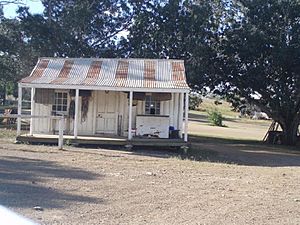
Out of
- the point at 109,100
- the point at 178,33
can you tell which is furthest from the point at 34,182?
the point at 178,33

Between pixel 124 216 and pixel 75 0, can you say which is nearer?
pixel 124 216

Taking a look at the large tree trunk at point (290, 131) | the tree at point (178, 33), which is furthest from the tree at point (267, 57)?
the tree at point (178, 33)

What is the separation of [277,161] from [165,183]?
10774mm

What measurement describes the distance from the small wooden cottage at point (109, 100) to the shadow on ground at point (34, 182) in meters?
7.18

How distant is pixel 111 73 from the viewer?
72.1 ft

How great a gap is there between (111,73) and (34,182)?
12.2 meters

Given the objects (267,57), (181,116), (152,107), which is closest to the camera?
(181,116)

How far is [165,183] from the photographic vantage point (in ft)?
35.7

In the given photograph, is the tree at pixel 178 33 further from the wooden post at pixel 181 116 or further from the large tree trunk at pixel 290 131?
the wooden post at pixel 181 116

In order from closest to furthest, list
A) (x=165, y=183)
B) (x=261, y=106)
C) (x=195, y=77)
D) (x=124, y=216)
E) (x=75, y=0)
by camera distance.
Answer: (x=124, y=216) → (x=165, y=183) → (x=195, y=77) → (x=75, y=0) → (x=261, y=106)

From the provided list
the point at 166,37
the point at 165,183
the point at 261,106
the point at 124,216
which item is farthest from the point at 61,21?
the point at 124,216

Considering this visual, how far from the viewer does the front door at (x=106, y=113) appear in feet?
72.1

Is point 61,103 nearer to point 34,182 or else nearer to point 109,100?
point 109,100

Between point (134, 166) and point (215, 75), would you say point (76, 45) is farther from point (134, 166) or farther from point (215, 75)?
point (134, 166)
